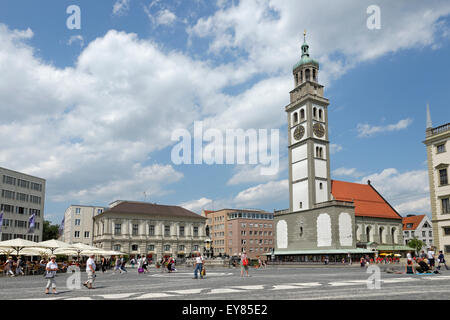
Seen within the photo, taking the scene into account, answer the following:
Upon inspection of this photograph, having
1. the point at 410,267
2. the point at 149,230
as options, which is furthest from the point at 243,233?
the point at 410,267

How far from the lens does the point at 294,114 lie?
236 ft

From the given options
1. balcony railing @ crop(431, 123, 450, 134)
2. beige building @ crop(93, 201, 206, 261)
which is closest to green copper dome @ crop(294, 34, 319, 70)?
balcony railing @ crop(431, 123, 450, 134)

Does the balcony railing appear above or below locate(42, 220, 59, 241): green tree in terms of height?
above


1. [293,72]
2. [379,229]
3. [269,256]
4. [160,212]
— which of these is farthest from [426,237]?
[160,212]

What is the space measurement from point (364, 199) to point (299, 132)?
18700 millimetres

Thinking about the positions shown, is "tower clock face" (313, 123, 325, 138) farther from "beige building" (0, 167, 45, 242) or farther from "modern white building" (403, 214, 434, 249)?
"beige building" (0, 167, 45, 242)

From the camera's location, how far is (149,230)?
8856 centimetres

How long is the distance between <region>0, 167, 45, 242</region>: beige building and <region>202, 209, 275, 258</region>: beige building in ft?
175

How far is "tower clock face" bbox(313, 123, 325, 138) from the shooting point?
67806mm

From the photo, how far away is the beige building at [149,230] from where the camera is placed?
84938 millimetres

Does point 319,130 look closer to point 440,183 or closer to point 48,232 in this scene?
point 440,183

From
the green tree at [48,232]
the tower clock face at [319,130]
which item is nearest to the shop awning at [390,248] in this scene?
the tower clock face at [319,130]

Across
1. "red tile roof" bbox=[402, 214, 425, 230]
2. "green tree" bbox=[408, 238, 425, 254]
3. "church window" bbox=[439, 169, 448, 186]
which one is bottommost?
"green tree" bbox=[408, 238, 425, 254]
